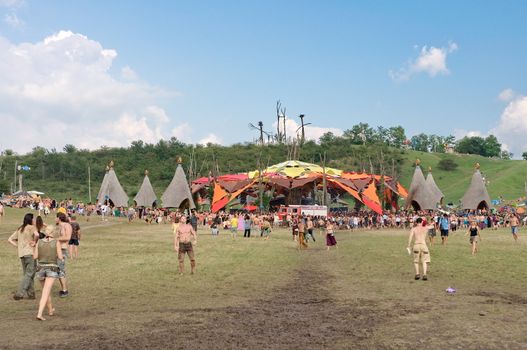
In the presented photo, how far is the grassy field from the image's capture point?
796 centimetres

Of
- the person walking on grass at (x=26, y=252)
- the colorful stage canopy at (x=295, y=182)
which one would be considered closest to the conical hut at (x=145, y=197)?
the colorful stage canopy at (x=295, y=182)

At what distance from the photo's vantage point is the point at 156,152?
119938 millimetres

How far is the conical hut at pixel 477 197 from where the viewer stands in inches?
2398

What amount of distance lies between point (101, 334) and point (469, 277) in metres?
10.3

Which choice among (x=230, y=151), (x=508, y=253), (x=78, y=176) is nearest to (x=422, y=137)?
(x=230, y=151)

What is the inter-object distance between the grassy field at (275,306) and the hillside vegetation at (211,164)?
75.7 metres

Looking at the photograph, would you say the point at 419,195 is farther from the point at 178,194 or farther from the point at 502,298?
the point at 502,298

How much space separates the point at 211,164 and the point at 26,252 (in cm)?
9472

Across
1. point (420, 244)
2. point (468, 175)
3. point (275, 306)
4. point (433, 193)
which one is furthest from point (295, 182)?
point (468, 175)

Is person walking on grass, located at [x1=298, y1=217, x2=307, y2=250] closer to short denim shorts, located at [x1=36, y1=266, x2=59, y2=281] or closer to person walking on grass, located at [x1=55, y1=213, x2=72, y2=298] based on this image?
person walking on grass, located at [x1=55, y1=213, x2=72, y2=298]

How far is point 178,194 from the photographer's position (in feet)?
205

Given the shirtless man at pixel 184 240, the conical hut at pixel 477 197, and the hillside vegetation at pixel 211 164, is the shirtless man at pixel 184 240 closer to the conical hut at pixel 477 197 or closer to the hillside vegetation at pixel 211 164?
the conical hut at pixel 477 197

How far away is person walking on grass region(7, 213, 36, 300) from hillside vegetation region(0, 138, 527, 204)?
7989 cm

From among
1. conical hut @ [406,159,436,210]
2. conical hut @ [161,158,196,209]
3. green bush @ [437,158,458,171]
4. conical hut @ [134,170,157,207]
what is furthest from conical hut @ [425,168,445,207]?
green bush @ [437,158,458,171]
